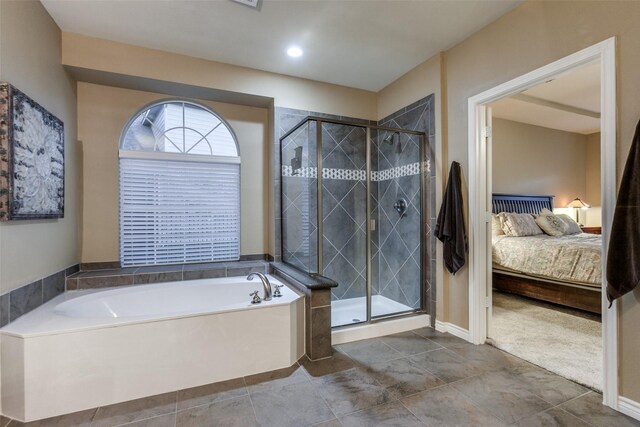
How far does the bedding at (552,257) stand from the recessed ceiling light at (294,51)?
3.56 metres

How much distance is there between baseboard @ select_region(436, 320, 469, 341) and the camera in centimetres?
266

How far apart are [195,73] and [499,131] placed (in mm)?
4953

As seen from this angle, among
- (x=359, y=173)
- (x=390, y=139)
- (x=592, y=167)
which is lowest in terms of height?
(x=359, y=173)

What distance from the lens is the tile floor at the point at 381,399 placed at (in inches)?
64.7

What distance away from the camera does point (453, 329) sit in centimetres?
277

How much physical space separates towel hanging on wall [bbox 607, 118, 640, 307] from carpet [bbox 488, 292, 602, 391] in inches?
31.6

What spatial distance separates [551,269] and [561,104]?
277cm

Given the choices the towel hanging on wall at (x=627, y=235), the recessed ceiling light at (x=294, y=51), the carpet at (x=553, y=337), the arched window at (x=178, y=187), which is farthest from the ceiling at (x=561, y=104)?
the arched window at (x=178, y=187)

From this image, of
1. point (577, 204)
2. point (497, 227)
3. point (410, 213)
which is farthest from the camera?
point (577, 204)

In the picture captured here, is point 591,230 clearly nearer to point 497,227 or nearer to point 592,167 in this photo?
point 592,167

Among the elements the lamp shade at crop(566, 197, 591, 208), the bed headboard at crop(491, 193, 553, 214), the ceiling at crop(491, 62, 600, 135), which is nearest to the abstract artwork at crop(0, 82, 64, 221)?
the ceiling at crop(491, 62, 600, 135)

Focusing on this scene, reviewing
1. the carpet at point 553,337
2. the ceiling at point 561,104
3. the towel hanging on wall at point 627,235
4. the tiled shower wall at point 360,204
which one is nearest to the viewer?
the towel hanging on wall at point 627,235

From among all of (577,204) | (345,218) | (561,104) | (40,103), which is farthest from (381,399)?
(577,204)

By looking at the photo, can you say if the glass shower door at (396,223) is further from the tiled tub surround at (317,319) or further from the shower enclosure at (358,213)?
the tiled tub surround at (317,319)
